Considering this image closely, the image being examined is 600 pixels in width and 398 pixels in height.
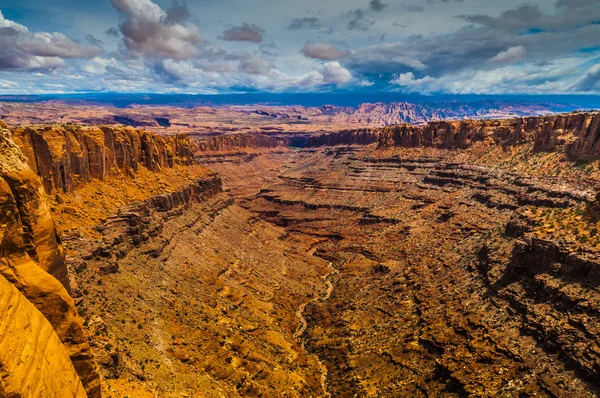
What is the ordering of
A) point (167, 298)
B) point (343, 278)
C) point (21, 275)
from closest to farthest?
point (21, 275)
point (167, 298)
point (343, 278)

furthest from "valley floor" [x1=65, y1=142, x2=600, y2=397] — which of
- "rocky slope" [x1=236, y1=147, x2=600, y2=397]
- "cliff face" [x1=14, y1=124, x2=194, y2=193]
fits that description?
"cliff face" [x1=14, y1=124, x2=194, y2=193]

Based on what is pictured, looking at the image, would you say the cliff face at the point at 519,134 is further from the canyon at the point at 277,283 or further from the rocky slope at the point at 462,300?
the rocky slope at the point at 462,300

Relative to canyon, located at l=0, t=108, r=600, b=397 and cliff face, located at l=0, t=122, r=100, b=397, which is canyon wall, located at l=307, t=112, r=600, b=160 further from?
cliff face, located at l=0, t=122, r=100, b=397

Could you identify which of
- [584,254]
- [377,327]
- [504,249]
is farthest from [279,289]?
[584,254]

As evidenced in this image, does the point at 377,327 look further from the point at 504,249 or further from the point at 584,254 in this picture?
the point at 584,254

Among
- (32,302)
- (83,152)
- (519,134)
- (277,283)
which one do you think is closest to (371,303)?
(277,283)

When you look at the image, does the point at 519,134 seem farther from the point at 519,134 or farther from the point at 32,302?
the point at 32,302
